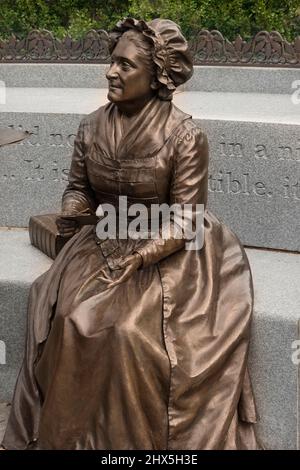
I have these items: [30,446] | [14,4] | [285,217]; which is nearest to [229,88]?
[285,217]

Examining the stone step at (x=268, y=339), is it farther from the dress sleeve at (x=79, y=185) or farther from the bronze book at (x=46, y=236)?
the dress sleeve at (x=79, y=185)

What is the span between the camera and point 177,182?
4152 millimetres

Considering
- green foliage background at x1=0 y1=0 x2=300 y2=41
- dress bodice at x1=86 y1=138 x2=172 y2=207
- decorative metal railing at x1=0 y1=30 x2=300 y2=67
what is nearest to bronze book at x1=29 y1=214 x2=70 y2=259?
dress bodice at x1=86 y1=138 x2=172 y2=207

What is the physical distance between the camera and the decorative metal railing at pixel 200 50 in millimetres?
7273

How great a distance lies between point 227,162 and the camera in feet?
18.0

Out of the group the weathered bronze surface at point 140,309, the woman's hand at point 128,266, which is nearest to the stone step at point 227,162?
the weathered bronze surface at point 140,309

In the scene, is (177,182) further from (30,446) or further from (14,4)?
(14,4)

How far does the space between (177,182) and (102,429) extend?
1201mm

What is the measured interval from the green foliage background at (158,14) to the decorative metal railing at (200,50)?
1877 millimetres

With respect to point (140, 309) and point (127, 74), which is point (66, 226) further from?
point (127, 74)

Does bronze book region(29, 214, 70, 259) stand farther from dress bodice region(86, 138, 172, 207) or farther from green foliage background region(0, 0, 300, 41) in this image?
green foliage background region(0, 0, 300, 41)

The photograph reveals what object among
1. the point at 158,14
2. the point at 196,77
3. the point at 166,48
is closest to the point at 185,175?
the point at 166,48

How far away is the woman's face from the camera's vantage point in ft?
13.3

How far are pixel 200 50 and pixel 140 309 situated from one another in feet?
13.5
